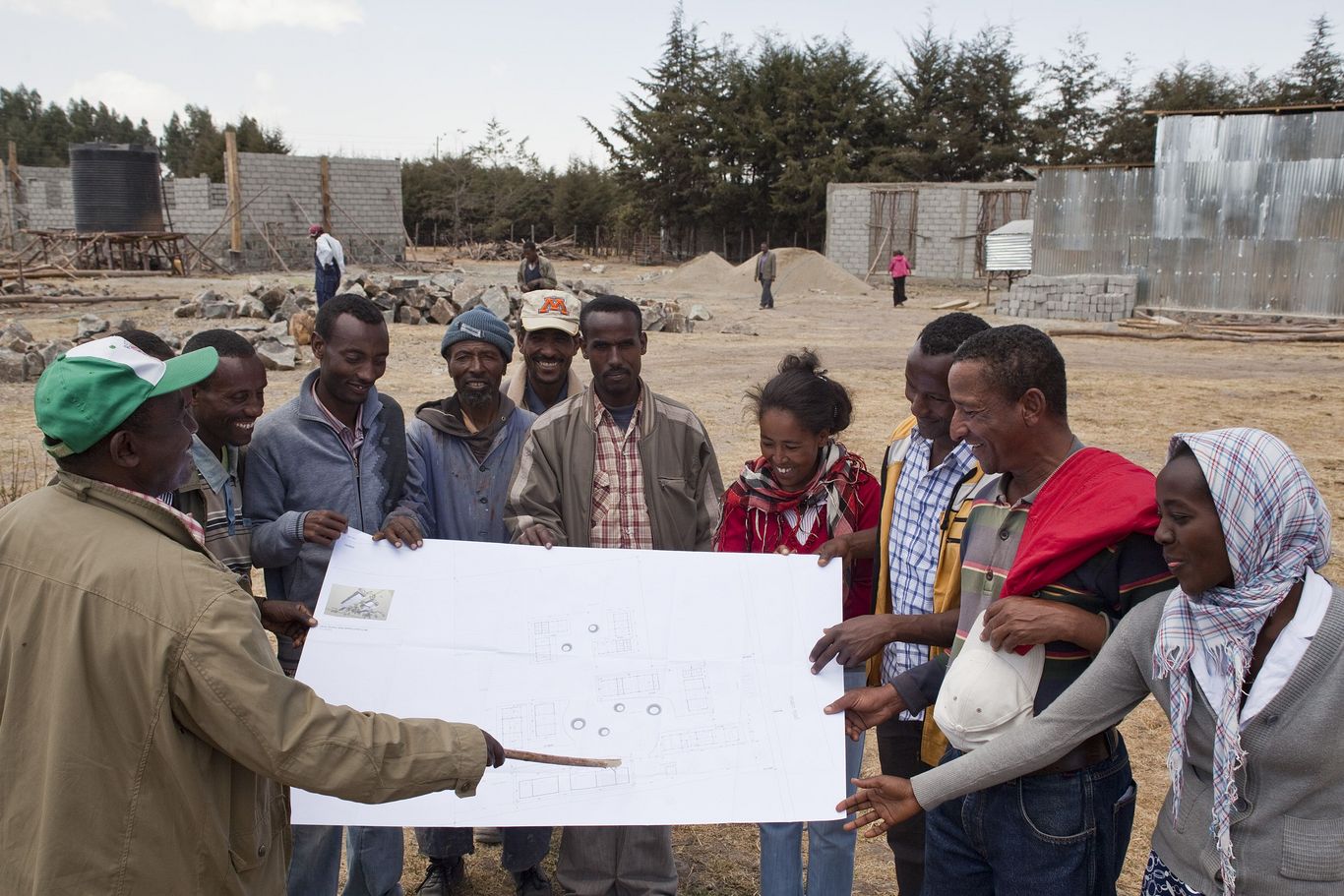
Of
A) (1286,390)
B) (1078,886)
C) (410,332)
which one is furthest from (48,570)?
(410,332)

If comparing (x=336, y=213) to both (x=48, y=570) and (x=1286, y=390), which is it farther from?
(x=48, y=570)

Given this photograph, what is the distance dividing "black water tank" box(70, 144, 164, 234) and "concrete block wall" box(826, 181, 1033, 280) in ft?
73.1

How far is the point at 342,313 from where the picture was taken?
11.0 feet

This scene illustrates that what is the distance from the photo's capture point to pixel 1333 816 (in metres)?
1.85

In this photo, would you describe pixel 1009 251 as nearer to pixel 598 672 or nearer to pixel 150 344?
pixel 598 672

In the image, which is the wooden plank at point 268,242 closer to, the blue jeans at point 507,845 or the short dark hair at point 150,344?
the short dark hair at point 150,344

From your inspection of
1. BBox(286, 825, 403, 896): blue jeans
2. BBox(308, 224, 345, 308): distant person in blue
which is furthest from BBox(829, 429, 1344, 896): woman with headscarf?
BBox(308, 224, 345, 308): distant person in blue

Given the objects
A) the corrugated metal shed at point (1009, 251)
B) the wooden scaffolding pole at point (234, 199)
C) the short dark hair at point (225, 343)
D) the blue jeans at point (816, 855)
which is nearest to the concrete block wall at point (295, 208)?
the wooden scaffolding pole at point (234, 199)

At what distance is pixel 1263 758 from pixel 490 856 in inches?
117

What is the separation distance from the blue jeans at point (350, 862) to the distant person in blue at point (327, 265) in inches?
597

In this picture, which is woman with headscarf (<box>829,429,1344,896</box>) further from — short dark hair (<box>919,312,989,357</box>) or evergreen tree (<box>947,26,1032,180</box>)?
evergreen tree (<box>947,26,1032,180</box>)

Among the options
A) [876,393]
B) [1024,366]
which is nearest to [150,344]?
[1024,366]

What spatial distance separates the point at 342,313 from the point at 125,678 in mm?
1812

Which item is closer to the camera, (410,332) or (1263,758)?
(1263,758)
